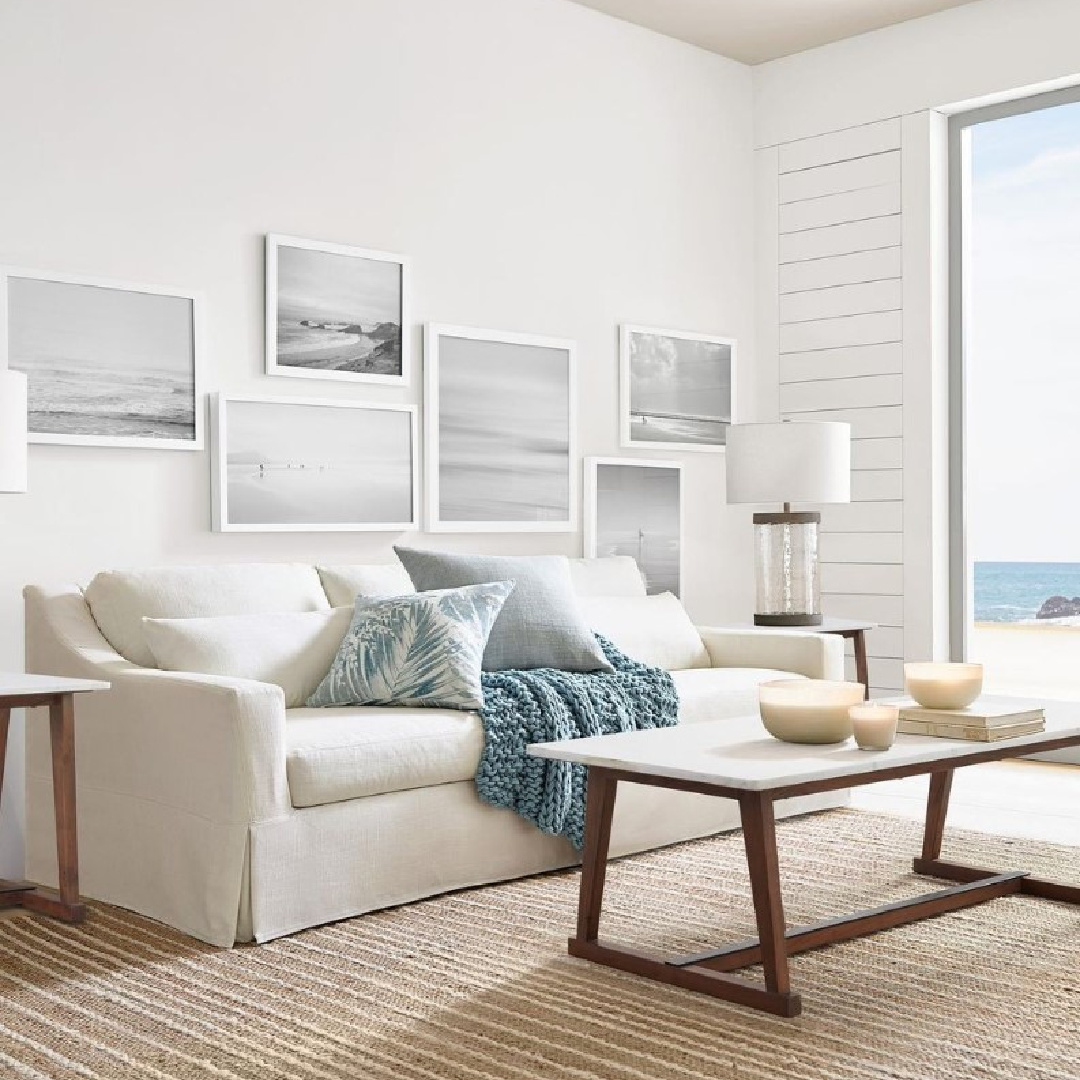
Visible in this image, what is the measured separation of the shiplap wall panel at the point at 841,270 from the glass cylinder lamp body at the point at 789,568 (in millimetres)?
1167

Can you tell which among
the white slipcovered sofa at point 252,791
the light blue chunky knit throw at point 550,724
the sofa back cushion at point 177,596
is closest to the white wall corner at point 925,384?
the white slipcovered sofa at point 252,791

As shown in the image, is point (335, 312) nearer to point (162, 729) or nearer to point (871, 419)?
point (162, 729)

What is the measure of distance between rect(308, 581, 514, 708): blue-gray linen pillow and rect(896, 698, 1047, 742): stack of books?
3.52 feet

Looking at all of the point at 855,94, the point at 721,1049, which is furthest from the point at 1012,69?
the point at 721,1049

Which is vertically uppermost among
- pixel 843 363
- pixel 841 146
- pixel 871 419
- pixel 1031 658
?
pixel 841 146

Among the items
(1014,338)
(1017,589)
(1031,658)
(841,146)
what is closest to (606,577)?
(841,146)

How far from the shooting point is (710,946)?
9.95 ft

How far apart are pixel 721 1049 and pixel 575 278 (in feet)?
11.6

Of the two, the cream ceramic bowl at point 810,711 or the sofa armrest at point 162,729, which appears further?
the sofa armrest at point 162,729

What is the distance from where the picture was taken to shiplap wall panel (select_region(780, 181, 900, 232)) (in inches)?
229

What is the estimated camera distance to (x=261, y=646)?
12.0ft

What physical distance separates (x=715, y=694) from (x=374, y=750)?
48.1 inches

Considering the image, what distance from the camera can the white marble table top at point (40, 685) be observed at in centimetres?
309

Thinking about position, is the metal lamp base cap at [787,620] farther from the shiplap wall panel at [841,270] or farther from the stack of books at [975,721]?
the stack of books at [975,721]
